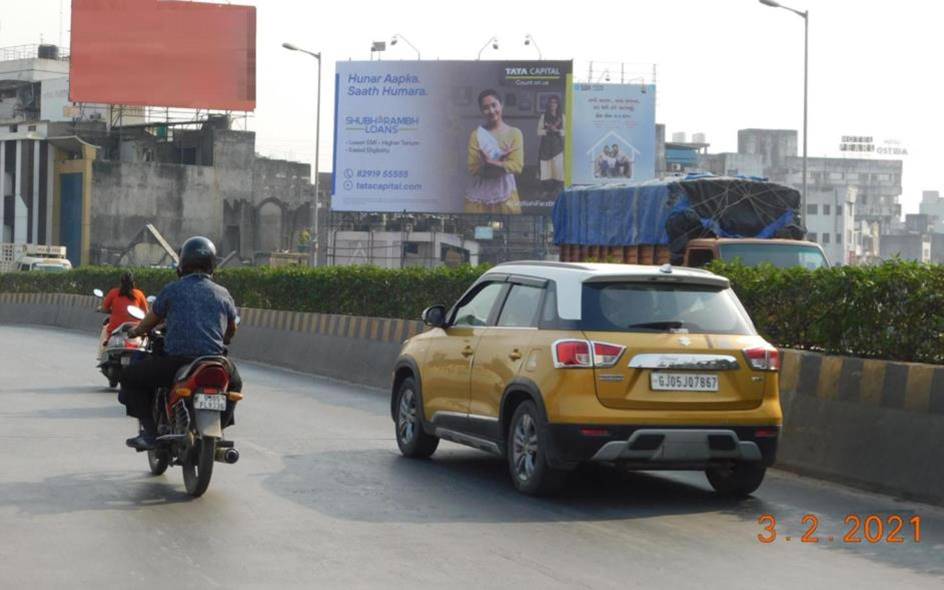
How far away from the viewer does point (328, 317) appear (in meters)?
25.5

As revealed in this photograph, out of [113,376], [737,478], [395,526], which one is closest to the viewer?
[395,526]

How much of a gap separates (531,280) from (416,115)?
55219mm

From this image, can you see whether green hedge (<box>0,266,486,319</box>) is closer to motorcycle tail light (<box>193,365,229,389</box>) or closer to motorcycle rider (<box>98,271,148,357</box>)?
motorcycle rider (<box>98,271,148,357</box>)

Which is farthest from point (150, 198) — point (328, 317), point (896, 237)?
point (896, 237)

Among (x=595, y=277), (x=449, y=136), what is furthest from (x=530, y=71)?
(x=595, y=277)

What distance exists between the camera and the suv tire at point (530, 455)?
10.1 meters

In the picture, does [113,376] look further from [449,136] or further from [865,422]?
[449,136]

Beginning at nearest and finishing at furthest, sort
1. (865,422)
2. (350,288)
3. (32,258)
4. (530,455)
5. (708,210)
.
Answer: (530,455), (865,422), (708,210), (350,288), (32,258)

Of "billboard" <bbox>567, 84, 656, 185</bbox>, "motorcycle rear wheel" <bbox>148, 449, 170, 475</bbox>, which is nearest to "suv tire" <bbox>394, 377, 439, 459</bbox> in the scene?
"motorcycle rear wheel" <bbox>148, 449, 170, 475</bbox>

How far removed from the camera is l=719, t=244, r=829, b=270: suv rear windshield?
2209cm

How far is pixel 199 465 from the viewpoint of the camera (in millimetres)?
9969

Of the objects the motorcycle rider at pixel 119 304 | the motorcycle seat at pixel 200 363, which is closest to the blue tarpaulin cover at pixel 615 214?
the motorcycle rider at pixel 119 304

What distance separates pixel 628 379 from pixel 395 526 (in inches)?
74.3

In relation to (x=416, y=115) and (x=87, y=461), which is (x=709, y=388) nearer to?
(x=87, y=461)
